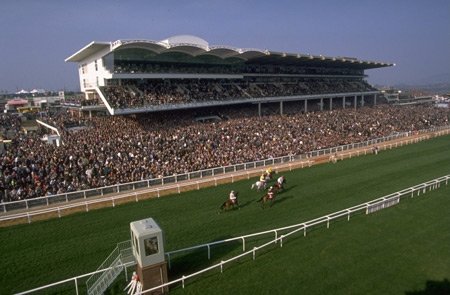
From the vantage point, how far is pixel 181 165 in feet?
61.7

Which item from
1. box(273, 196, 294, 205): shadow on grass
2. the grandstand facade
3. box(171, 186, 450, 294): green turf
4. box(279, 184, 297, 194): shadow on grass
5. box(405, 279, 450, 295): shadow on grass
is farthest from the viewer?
the grandstand facade

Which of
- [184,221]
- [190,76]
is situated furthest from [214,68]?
[184,221]

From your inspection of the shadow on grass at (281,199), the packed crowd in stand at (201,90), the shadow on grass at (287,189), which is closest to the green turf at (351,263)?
the shadow on grass at (281,199)

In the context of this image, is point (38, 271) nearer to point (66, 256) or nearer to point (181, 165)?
point (66, 256)

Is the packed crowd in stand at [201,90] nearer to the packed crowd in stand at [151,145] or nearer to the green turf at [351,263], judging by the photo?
the packed crowd in stand at [151,145]

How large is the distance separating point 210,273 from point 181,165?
1043cm

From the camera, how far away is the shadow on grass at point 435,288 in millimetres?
7941

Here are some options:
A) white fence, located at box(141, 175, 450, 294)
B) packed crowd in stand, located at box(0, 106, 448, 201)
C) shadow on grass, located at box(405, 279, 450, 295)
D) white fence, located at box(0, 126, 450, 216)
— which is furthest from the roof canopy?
shadow on grass, located at box(405, 279, 450, 295)

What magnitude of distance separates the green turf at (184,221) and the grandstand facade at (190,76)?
12284 mm

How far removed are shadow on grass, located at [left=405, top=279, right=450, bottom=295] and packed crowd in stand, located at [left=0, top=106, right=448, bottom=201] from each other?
42.1ft

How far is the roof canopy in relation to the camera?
87.8 feet

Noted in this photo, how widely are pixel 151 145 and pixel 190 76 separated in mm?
12743

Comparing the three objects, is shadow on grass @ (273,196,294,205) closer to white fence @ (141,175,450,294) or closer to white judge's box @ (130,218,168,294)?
white fence @ (141,175,450,294)

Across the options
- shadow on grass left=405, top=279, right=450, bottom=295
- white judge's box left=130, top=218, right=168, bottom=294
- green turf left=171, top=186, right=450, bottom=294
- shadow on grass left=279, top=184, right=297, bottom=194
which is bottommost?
shadow on grass left=405, top=279, right=450, bottom=295
